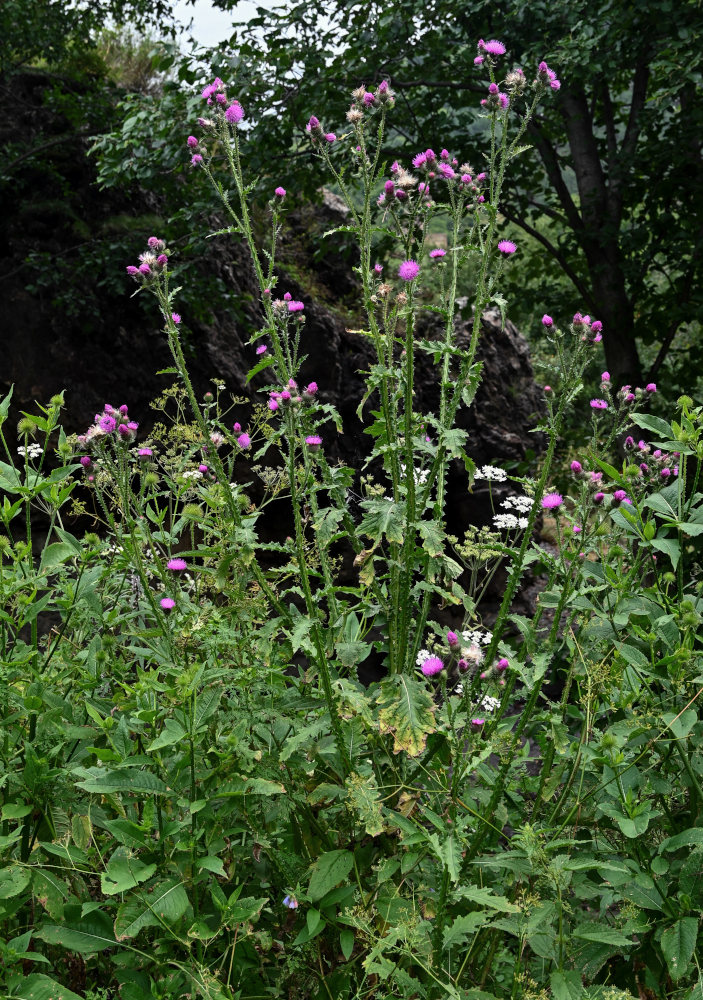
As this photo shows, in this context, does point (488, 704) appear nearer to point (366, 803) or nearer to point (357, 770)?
point (357, 770)

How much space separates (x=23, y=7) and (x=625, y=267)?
18.1ft

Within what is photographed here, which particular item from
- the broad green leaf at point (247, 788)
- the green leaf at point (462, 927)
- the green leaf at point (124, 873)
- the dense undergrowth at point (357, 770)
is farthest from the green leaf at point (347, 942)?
the green leaf at point (124, 873)

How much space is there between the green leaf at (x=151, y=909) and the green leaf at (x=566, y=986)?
805mm

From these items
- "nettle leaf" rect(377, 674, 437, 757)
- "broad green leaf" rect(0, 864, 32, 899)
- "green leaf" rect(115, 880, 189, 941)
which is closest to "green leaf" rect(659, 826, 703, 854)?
"nettle leaf" rect(377, 674, 437, 757)

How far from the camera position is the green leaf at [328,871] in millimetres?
1819

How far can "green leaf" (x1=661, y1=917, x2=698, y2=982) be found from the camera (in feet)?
5.64

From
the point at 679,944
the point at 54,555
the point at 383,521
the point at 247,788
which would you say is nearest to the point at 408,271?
the point at 383,521

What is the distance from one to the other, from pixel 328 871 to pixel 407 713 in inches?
16.7

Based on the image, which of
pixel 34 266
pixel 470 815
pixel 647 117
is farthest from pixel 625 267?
pixel 470 815

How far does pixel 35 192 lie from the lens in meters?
7.19

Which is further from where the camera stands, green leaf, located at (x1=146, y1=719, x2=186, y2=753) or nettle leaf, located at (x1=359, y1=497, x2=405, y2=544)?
nettle leaf, located at (x1=359, y1=497, x2=405, y2=544)

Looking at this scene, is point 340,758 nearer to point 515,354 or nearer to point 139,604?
point 139,604

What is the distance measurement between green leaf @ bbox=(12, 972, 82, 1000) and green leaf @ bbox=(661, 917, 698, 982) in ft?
4.19

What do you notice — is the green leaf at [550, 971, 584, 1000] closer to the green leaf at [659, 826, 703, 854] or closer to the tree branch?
the green leaf at [659, 826, 703, 854]
